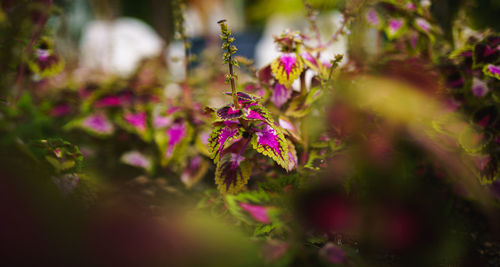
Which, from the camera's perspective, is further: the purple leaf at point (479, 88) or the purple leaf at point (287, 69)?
the purple leaf at point (479, 88)

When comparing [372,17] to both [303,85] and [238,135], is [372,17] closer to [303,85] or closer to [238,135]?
[303,85]

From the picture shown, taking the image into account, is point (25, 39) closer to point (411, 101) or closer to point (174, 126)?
point (174, 126)

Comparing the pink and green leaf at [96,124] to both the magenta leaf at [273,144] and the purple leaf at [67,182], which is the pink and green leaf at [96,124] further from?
the magenta leaf at [273,144]

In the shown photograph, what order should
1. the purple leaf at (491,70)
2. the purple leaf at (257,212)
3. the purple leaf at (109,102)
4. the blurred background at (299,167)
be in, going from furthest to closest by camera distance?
the purple leaf at (109,102), the purple leaf at (491,70), the purple leaf at (257,212), the blurred background at (299,167)

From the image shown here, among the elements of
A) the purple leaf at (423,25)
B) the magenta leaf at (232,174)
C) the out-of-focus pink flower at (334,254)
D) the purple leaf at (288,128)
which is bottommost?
the out-of-focus pink flower at (334,254)

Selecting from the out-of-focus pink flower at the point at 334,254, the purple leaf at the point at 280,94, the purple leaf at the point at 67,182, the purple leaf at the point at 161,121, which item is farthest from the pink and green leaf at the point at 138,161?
the out-of-focus pink flower at the point at 334,254

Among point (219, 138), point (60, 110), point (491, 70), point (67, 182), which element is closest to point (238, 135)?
point (219, 138)

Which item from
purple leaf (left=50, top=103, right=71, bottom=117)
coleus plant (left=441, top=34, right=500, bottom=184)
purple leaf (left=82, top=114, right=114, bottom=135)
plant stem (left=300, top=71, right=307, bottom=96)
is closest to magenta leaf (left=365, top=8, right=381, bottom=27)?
coleus plant (left=441, top=34, right=500, bottom=184)

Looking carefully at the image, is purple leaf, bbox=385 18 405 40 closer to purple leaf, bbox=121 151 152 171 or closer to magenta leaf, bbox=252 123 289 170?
magenta leaf, bbox=252 123 289 170
